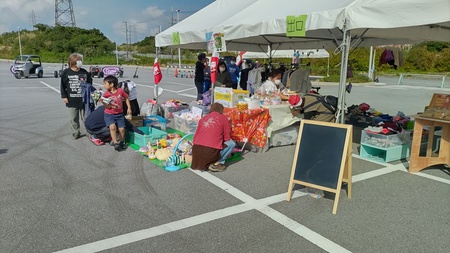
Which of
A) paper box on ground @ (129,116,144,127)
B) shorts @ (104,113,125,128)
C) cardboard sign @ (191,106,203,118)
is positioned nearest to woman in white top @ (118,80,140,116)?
paper box on ground @ (129,116,144,127)

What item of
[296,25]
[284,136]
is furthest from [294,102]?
[296,25]

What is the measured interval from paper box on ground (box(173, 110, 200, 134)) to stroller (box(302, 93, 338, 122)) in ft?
8.13

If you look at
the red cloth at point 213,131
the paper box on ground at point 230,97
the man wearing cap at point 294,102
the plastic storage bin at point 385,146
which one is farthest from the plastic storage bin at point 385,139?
the red cloth at point 213,131

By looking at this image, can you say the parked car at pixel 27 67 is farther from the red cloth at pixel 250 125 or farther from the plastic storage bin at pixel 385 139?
the plastic storage bin at pixel 385 139

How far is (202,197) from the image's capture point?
4.38 metres

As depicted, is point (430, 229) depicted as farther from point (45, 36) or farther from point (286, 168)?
point (45, 36)

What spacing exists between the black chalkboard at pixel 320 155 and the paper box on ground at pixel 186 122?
11.9 feet

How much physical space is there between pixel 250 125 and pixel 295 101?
3.90 feet

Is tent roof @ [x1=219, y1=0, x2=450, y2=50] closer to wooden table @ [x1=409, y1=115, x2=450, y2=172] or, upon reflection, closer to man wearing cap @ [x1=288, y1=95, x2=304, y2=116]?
man wearing cap @ [x1=288, y1=95, x2=304, y2=116]

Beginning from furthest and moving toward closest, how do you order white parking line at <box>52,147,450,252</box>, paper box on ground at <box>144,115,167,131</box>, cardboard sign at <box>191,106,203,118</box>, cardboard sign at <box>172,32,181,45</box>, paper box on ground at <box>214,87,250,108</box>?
1. cardboard sign at <box>172,32,181,45</box>
2. paper box on ground at <box>144,115,167,131</box>
3. cardboard sign at <box>191,106,203,118</box>
4. paper box on ground at <box>214,87,250,108</box>
5. white parking line at <box>52,147,450,252</box>

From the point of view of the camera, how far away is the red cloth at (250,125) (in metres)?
6.33

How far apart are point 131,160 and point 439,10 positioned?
5.23 meters

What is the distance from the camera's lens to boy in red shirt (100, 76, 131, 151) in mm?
6285

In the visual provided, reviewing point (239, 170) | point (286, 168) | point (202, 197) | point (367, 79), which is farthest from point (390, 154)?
point (367, 79)
